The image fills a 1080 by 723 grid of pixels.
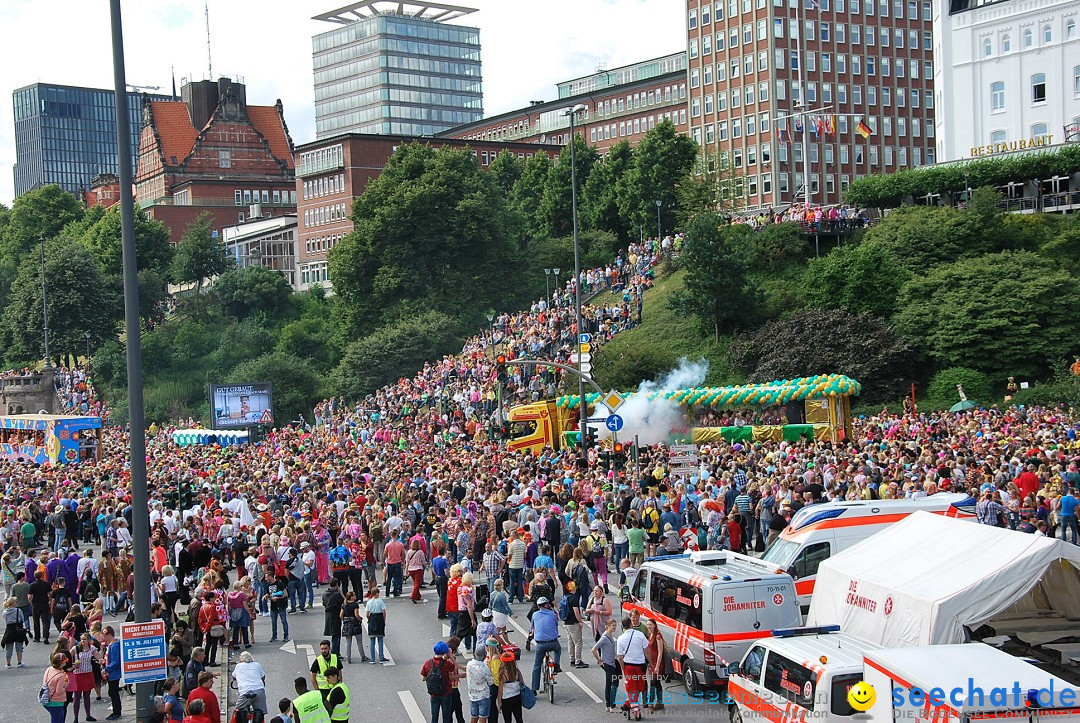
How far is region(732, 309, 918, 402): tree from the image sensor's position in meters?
51.7

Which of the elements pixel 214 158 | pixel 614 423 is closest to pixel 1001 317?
pixel 614 423

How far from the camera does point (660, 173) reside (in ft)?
269

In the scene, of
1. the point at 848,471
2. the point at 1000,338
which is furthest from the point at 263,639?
the point at 1000,338

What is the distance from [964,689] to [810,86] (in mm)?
94237

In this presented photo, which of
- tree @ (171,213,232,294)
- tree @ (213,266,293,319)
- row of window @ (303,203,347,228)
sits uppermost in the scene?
row of window @ (303,203,347,228)

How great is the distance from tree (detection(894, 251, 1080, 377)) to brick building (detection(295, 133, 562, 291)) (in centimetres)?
5636

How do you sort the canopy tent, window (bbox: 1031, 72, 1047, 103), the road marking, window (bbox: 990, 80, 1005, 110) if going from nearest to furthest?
the road marking
the canopy tent
window (bbox: 1031, 72, 1047, 103)
window (bbox: 990, 80, 1005, 110)

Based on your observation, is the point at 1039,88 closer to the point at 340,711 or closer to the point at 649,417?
the point at 649,417

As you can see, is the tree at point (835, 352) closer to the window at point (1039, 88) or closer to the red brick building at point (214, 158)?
the window at point (1039, 88)

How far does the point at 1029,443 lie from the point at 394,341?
4376 cm

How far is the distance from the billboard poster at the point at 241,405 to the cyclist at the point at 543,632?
44949 millimetres

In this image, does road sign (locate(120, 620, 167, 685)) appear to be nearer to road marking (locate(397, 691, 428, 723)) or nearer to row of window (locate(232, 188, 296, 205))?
road marking (locate(397, 691, 428, 723))

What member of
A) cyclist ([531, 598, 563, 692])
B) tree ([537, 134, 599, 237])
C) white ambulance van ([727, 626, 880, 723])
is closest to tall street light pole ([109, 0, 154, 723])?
cyclist ([531, 598, 563, 692])

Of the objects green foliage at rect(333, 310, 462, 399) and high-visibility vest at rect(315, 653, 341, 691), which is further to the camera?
green foliage at rect(333, 310, 462, 399)
